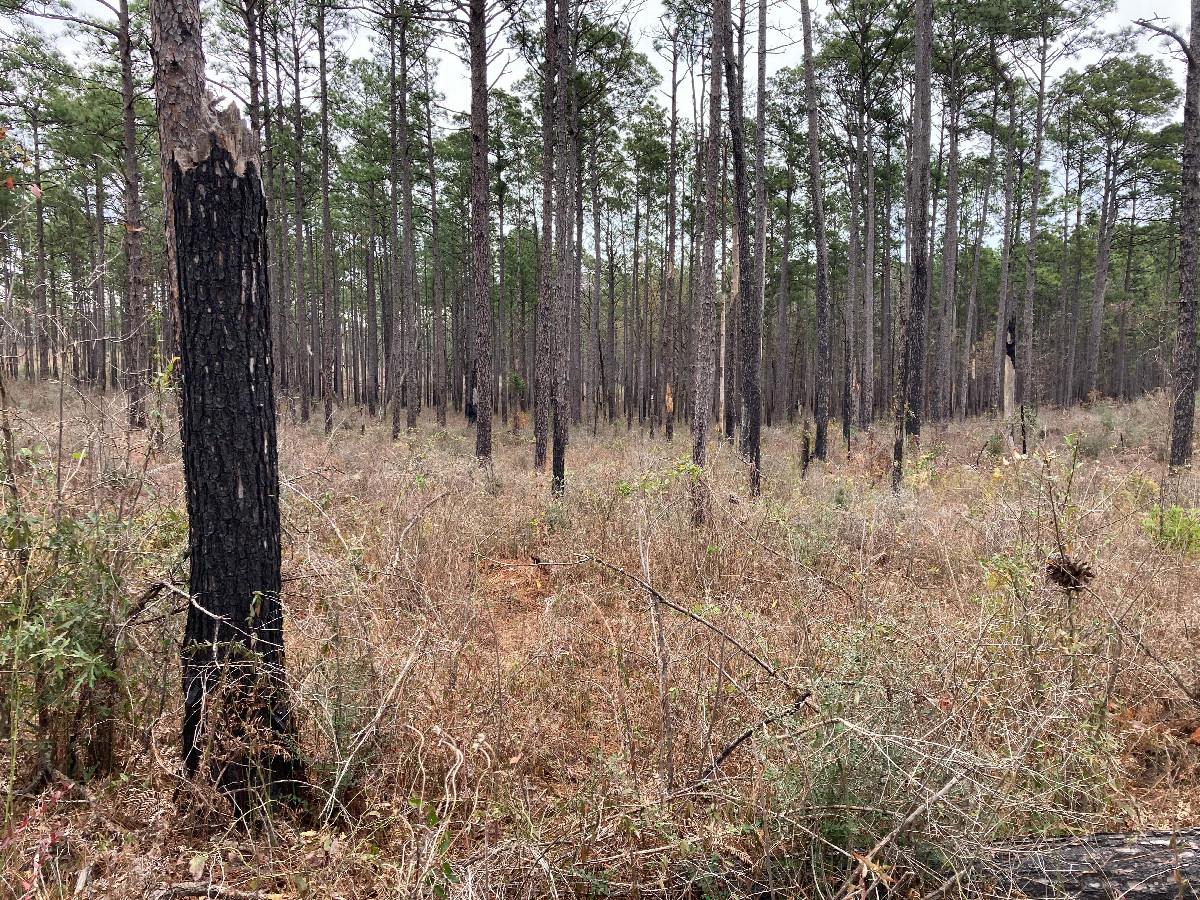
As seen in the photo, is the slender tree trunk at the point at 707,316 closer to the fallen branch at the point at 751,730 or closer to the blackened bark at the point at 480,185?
the blackened bark at the point at 480,185

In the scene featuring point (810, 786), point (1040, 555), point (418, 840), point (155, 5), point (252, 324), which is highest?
point (155, 5)

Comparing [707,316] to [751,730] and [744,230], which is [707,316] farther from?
[751,730]

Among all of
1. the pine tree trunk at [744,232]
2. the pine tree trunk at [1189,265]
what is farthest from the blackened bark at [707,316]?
the pine tree trunk at [1189,265]

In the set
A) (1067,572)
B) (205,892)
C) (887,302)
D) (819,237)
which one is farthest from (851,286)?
(205,892)

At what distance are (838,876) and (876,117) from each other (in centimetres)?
2162

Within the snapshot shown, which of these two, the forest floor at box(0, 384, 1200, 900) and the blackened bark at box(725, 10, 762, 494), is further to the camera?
the blackened bark at box(725, 10, 762, 494)

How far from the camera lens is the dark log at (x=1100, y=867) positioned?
171 centimetres

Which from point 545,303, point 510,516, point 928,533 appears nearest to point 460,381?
point 545,303

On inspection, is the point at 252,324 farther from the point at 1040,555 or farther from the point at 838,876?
the point at 1040,555

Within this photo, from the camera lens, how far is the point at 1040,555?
9.91ft

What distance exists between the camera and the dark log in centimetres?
171

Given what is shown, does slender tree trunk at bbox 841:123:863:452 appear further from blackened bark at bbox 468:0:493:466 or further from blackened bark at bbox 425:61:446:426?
blackened bark at bbox 425:61:446:426

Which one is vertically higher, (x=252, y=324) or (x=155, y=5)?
(x=155, y=5)

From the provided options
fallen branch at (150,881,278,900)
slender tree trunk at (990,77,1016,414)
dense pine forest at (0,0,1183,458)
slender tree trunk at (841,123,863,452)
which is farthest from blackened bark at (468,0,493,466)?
slender tree trunk at (990,77,1016,414)
